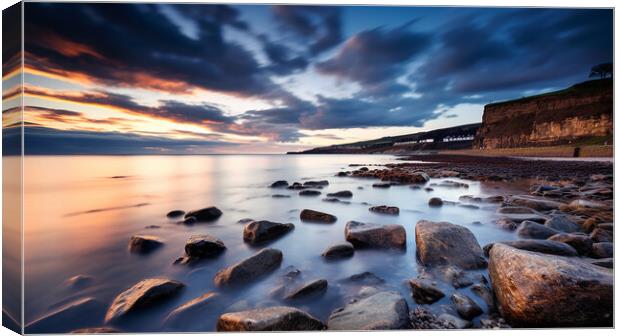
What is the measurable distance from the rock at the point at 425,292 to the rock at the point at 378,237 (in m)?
0.90

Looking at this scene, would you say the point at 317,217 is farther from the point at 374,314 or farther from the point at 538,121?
the point at 538,121

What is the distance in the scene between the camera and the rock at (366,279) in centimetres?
268

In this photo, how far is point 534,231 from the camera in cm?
356

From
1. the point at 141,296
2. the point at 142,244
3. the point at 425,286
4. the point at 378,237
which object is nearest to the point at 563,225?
the point at 378,237

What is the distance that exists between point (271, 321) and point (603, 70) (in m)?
4.43

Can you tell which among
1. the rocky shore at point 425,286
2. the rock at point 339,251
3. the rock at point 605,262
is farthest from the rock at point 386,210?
the rock at point 605,262

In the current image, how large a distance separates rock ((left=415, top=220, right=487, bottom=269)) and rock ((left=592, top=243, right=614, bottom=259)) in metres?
1.14

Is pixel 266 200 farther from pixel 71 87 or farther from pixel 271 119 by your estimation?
pixel 71 87

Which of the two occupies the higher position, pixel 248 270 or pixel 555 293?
pixel 555 293

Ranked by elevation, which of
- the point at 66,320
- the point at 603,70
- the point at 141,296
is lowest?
the point at 66,320

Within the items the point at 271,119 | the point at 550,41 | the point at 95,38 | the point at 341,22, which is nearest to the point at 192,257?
the point at 271,119

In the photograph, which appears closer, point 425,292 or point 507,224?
point 425,292

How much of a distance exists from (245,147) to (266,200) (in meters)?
1.82

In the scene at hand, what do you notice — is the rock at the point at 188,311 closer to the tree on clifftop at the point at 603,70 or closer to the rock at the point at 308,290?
the rock at the point at 308,290
